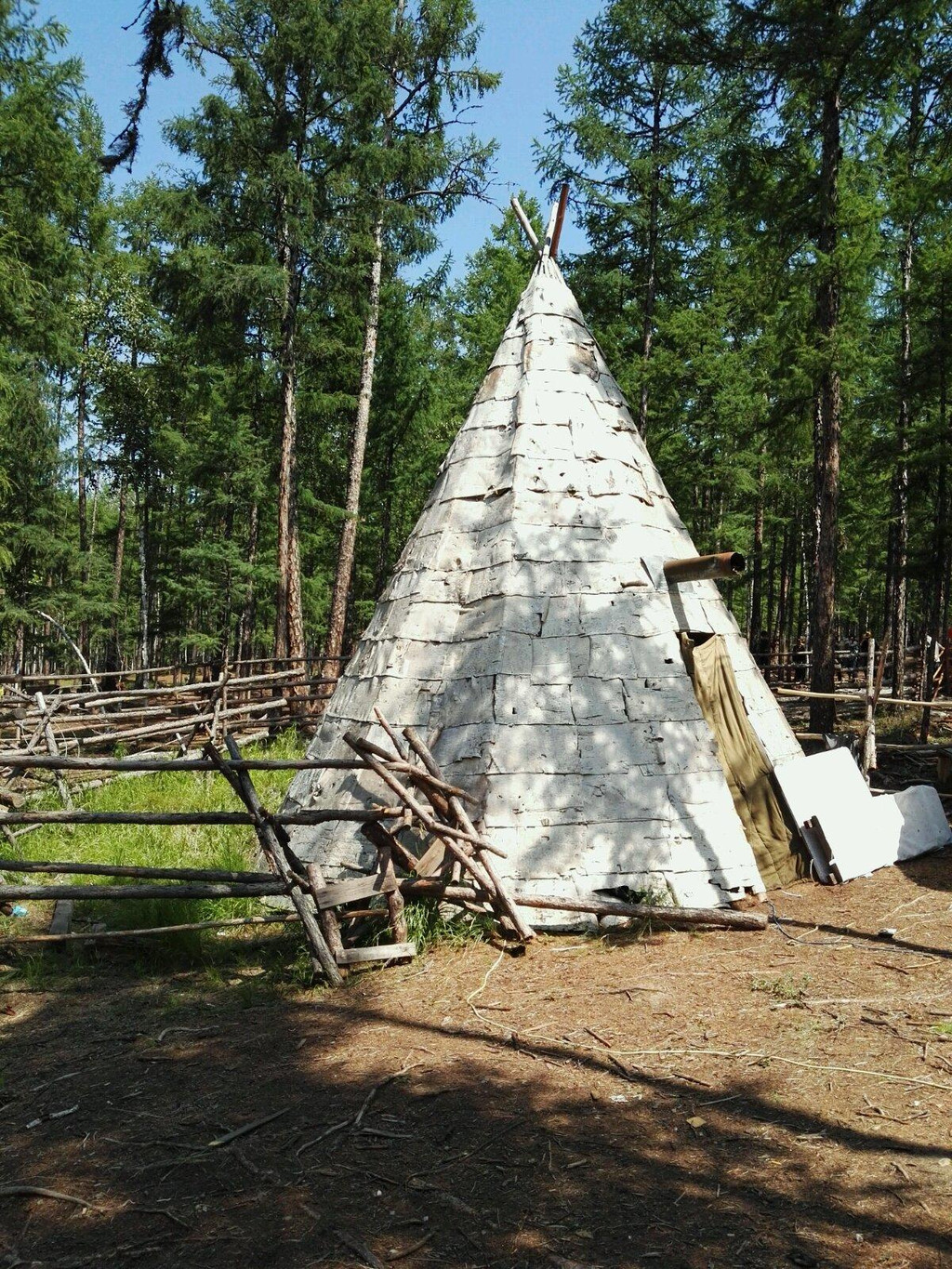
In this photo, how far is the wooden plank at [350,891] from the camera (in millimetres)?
5406

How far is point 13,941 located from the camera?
575 centimetres

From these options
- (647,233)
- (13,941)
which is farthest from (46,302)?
(13,941)

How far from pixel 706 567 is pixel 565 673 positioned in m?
1.29

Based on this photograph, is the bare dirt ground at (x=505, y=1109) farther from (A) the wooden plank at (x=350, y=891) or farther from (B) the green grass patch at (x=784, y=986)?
(A) the wooden plank at (x=350, y=891)

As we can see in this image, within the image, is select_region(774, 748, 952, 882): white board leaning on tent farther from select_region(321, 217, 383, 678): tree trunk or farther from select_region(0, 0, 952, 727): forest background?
select_region(321, 217, 383, 678): tree trunk

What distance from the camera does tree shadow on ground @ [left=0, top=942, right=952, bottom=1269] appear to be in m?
3.01

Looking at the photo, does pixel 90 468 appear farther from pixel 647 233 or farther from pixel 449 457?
pixel 449 457

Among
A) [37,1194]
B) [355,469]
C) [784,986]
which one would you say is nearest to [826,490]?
[355,469]

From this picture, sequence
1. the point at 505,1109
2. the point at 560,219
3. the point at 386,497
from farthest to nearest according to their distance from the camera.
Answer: the point at 386,497
the point at 560,219
the point at 505,1109

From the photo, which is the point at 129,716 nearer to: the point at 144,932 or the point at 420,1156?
the point at 144,932

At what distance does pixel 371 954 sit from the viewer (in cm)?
544

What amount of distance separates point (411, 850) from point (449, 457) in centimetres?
352

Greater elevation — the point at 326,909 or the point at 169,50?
the point at 169,50

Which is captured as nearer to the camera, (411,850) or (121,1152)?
(121,1152)
